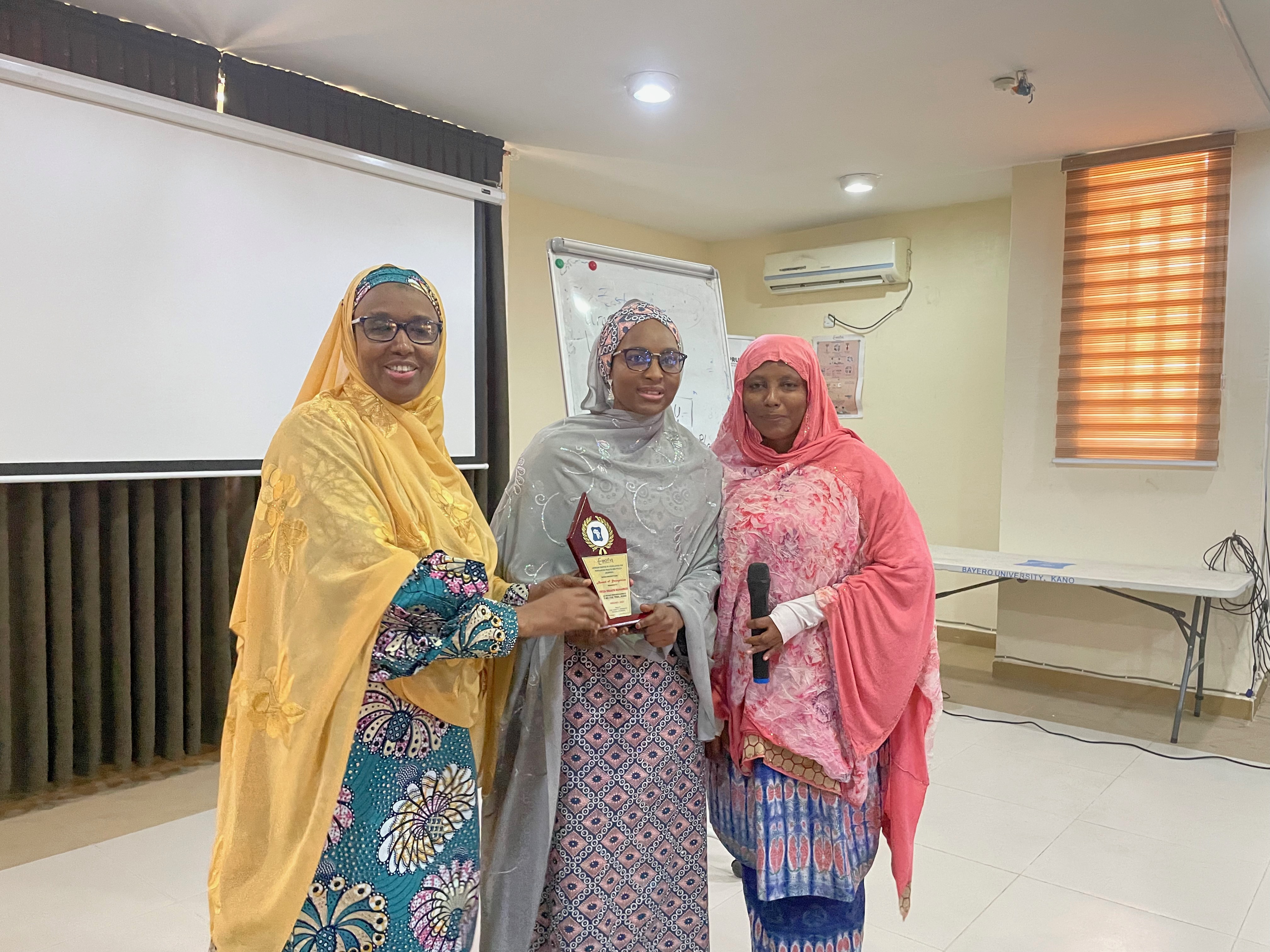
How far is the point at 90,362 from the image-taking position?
108 inches

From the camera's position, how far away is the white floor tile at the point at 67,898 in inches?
82.3

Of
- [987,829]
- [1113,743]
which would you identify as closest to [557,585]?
[987,829]

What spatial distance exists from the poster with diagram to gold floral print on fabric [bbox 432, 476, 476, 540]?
14.4 feet

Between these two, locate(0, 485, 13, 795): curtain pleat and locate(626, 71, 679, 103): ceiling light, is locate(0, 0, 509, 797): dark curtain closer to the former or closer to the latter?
locate(0, 485, 13, 795): curtain pleat

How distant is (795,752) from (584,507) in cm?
58

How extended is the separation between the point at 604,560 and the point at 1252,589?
3.62 meters

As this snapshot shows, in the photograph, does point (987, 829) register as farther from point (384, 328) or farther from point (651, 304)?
point (384, 328)

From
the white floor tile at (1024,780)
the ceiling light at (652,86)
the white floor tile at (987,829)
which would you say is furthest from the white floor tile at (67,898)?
the ceiling light at (652,86)

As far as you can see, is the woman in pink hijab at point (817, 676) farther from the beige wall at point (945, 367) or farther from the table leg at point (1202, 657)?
the beige wall at point (945, 367)

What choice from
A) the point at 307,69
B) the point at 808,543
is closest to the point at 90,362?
the point at 307,69

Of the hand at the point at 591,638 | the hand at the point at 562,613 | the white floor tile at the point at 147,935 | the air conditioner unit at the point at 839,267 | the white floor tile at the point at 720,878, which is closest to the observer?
the hand at the point at 562,613

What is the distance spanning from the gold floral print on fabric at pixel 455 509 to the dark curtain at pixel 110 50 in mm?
2399

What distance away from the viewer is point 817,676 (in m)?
1.51

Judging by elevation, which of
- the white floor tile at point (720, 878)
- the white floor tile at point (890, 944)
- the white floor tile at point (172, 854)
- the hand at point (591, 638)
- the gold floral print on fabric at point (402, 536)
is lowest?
the white floor tile at point (720, 878)
